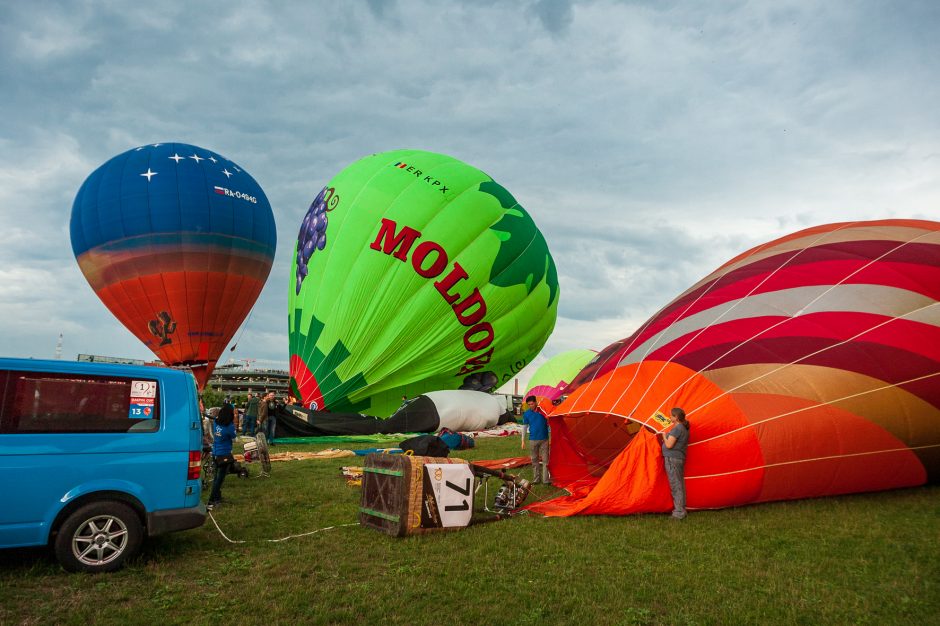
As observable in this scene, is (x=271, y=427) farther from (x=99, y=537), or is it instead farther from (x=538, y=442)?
(x=99, y=537)

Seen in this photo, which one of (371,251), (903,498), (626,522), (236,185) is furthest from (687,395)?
(236,185)

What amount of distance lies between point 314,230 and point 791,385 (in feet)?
46.9

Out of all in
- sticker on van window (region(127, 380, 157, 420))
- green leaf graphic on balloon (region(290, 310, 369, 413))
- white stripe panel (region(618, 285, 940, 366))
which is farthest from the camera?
green leaf graphic on balloon (region(290, 310, 369, 413))

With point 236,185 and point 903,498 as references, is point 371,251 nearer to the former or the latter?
point 236,185

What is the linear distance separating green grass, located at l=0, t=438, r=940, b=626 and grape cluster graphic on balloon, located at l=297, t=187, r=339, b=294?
38.9ft

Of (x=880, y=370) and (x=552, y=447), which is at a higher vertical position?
(x=880, y=370)

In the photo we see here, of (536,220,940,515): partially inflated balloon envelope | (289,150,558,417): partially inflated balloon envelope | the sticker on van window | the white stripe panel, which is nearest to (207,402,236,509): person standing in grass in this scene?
the sticker on van window

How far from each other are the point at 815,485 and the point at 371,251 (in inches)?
482

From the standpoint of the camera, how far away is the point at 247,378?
8200cm

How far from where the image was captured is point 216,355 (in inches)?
973

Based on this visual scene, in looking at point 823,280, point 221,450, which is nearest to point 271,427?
point 221,450

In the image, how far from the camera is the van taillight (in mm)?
5684

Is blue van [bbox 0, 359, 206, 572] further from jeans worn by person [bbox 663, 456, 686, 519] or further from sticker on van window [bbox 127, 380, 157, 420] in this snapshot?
jeans worn by person [bbox 663, 456, 686, 519]

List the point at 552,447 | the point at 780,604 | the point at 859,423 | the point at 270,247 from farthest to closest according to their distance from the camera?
the point at 270,247 → the point at 552,447 → the point at 859,423 → the point at 780,604
